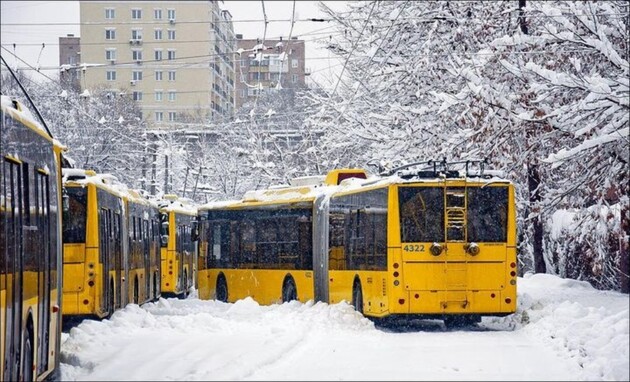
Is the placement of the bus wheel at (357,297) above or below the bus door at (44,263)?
below

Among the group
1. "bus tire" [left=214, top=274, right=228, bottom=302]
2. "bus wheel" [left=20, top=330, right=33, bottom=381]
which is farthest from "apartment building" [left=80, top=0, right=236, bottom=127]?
"bus wheel" [left=20, top=330, right=33, bottom=381]

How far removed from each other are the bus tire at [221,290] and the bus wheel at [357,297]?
8361 millimetres

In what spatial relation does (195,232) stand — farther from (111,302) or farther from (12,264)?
(12,264)

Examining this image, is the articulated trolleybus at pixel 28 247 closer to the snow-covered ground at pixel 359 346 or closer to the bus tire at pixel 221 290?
the snow-covered ground at pixel 359 346

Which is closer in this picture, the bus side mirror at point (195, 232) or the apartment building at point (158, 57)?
the bus side mirror at point (195, 232)

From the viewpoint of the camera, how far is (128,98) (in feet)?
209

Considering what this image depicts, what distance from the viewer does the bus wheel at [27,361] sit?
38.5 ft

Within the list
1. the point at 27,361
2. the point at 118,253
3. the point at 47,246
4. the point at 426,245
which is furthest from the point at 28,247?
the point at 118,253

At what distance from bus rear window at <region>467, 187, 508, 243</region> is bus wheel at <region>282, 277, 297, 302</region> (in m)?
6.89

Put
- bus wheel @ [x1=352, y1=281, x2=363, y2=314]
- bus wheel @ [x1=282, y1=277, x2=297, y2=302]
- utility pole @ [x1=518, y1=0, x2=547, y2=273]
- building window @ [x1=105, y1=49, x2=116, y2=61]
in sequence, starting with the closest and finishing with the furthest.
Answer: utility pole @ [x1=518, y1=0, x2=547, y2=273] < bus wheel @ [x1=352, y1=281, x2=363, y2=314] < bus wheel @ [x1=282, y1=277, x2=297, y2=302] < building window @ [x1=105, y1=49, x2=116, y2=61]

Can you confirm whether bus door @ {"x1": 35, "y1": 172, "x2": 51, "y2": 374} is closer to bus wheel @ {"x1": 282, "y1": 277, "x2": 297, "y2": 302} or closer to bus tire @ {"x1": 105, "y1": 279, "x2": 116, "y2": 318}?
bus tire @ {"x1": 105, "y1": 279, "x2": 116, "y2": 318}

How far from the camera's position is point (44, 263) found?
42.8ft

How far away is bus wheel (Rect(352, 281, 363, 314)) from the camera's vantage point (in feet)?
72.1

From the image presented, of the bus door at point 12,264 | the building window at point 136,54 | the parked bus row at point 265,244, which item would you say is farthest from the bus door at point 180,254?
the building window at point 136,54
